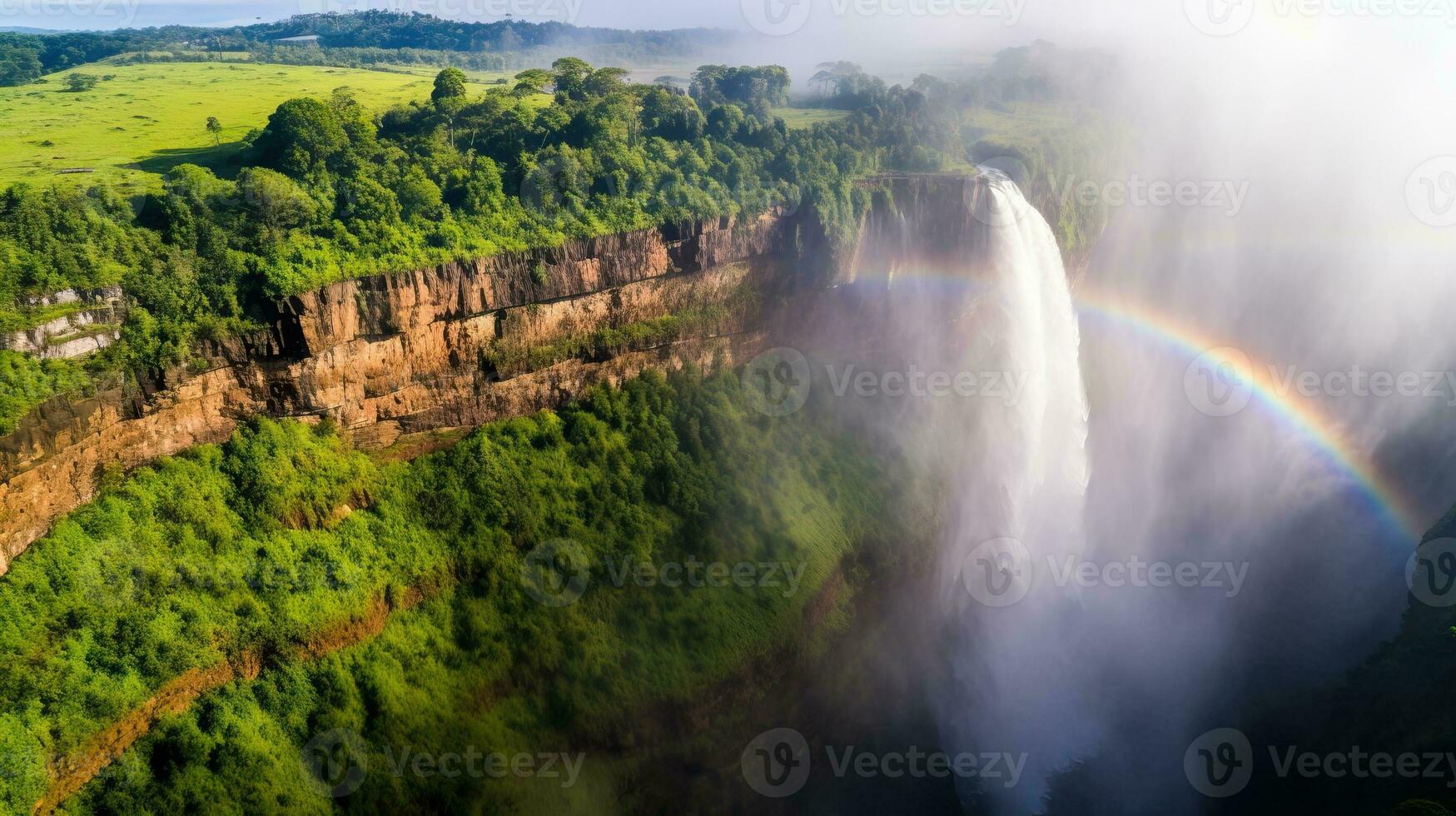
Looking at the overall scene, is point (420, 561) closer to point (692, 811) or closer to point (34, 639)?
point (34, 639)

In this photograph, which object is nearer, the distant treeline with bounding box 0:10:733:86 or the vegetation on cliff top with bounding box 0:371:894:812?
the vegetation on cliff top with bounding box 0:371:894:812

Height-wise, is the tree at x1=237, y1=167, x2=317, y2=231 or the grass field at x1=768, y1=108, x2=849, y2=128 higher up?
the grass field at x1=768, y1=108, x2=849, y2=128

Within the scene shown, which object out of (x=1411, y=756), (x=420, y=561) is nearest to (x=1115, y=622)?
(x=1411, y=756)

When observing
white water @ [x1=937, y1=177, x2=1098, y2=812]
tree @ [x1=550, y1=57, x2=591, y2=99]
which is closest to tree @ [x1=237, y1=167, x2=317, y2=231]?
tree @ [x1=550, y1=57, x2=591, y2=99]

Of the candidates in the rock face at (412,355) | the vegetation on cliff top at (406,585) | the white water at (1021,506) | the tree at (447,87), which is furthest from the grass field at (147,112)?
the white water at (1021,506)

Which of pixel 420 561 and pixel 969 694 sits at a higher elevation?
pixel 420 561

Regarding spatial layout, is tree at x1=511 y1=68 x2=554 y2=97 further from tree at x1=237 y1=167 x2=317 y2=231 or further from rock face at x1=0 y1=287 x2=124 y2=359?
rock face at x1=0 y1=287 x2=124 y2=359

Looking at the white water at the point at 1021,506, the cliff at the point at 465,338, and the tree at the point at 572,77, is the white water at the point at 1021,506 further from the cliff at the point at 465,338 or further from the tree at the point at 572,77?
the tree at the point at 572,77
